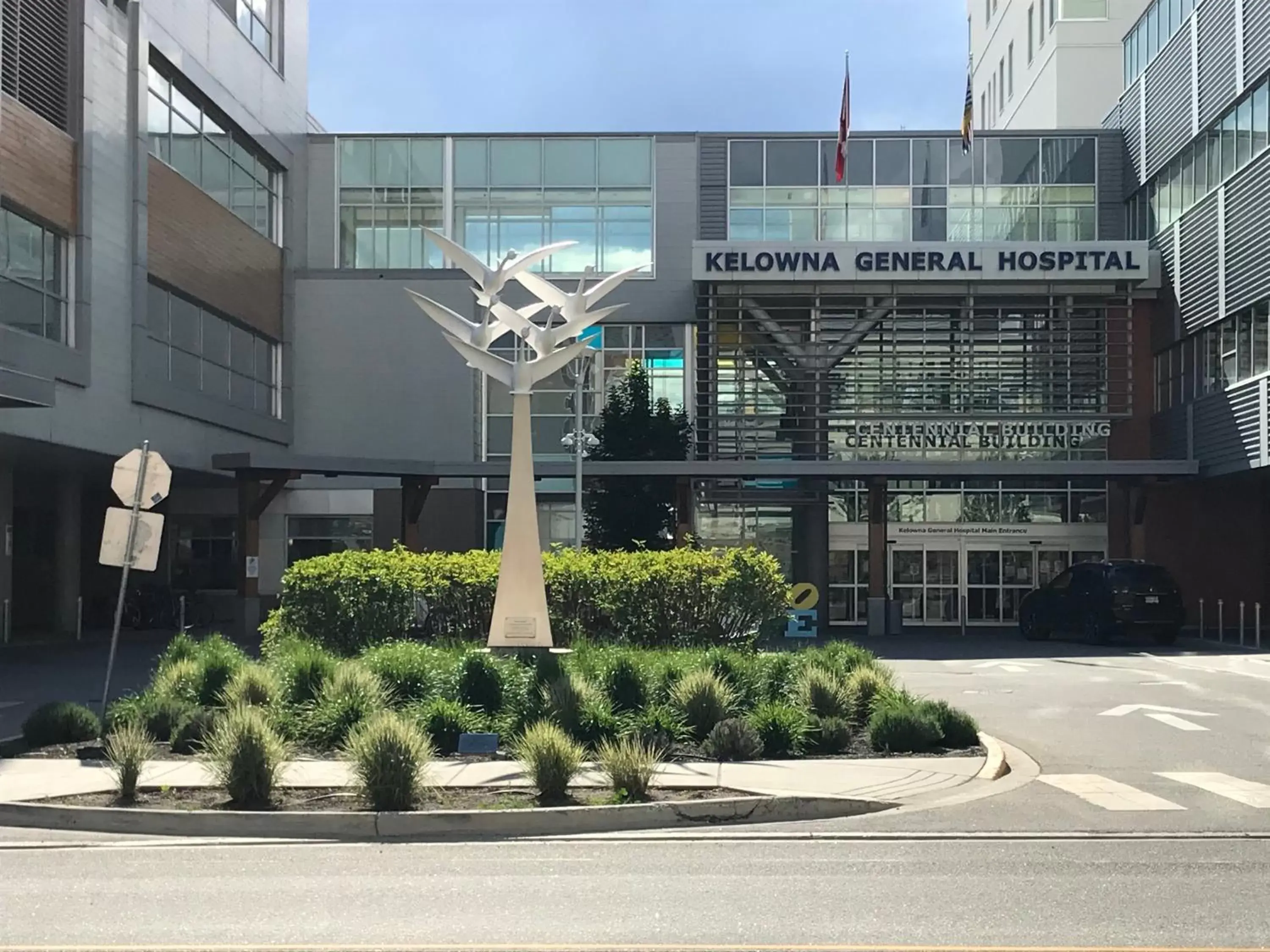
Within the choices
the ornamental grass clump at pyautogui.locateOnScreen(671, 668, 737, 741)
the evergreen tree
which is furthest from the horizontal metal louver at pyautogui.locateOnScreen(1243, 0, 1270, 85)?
the ornamental grass clump at pyautogui.locateOnScreen(671, 668, 737, 741)

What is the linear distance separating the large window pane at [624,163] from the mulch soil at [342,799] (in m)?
29.9

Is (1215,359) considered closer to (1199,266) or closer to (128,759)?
(1199,266)

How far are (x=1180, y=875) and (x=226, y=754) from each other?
22.3 feet

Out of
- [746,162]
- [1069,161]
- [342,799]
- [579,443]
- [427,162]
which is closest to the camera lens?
[342,799]

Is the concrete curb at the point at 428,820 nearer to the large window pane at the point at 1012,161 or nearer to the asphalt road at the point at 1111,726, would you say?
the asphalt road at the point at 1111,726

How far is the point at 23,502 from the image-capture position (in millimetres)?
37938

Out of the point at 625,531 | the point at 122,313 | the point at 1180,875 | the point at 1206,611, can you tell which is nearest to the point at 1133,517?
the point at 1206,611

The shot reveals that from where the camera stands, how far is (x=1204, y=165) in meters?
33.5

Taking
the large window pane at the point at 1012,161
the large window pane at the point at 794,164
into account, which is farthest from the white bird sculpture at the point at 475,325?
the large window pane at the point at 1012,161

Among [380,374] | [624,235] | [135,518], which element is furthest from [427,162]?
[135,518]

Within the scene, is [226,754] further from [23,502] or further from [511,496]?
[23,502]

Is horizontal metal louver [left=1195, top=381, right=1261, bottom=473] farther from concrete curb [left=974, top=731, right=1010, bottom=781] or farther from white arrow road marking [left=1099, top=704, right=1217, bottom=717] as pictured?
concrete curb [left=974, top=731, right=1010, bottom=781]

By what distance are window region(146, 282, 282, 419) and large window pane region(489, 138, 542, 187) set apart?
773 cm

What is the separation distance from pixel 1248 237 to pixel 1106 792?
877 inches
